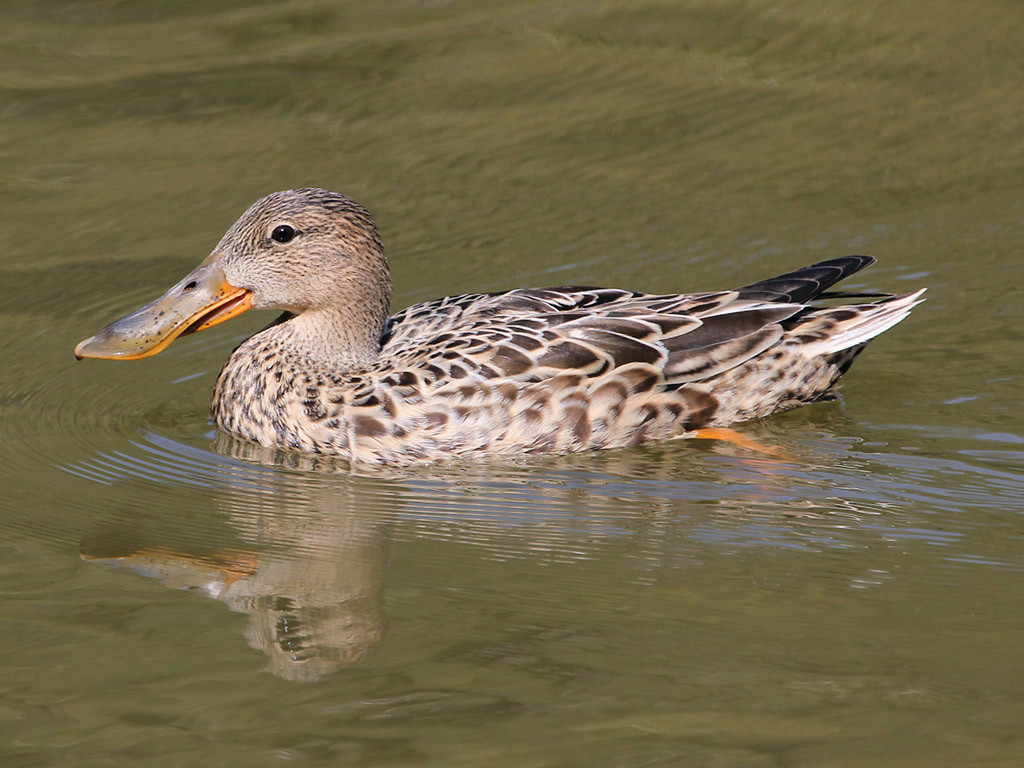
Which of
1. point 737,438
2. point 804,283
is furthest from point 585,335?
point 804,283

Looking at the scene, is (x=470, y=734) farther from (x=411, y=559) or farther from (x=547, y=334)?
(x=547, y=334)

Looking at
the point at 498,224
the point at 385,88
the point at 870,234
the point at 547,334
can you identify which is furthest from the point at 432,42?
the point at 547,334

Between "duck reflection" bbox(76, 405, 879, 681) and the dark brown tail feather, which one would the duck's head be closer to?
"duck reflection" bbox(76, 405, 879, 681)

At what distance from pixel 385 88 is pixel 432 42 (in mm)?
658

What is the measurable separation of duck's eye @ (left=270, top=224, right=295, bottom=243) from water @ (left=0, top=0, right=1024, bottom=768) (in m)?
1.05

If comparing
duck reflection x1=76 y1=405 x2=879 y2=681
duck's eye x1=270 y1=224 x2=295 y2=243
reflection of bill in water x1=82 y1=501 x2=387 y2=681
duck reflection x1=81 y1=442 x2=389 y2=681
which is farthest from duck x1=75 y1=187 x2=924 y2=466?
reflection of bill in water x1=82 y1=501 x2=387 y2=681

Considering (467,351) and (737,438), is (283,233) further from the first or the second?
(737,438)

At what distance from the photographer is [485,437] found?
6.96 metres

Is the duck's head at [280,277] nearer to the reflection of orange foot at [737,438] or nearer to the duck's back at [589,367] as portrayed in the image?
the duck's back at [589,367]

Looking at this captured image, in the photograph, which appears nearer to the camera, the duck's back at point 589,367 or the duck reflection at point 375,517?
the duck reflection at point 375,517

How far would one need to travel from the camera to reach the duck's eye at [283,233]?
Answer: 7301 mm

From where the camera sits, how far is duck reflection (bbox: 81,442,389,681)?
493cm

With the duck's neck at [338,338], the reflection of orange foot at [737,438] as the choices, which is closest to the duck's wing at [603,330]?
the duck's neck at [338,338]

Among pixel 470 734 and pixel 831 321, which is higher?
pixel 831 321
